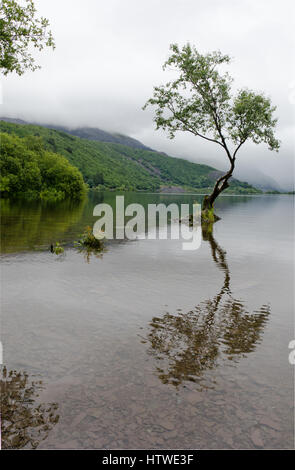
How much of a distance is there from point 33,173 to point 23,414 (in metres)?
110

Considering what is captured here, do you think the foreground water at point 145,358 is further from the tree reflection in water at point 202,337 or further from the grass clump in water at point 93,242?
the grass clump in water at point 93,242

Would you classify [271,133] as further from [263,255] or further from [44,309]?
[44,309]

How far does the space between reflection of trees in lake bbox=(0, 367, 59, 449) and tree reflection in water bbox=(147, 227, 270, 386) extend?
2.56m

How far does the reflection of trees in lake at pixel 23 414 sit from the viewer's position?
5.37 metres

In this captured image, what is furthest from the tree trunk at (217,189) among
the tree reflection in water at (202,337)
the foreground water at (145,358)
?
the tree reflection in water at (202,337)

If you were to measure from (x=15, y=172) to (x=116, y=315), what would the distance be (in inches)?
4122

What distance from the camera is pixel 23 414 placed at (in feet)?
19.4

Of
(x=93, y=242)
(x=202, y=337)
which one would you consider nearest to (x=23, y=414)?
(x=202, y=337)

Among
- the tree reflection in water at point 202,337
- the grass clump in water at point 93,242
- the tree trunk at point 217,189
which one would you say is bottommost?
the tree reflection in water at point 202,337

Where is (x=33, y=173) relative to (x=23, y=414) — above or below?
above

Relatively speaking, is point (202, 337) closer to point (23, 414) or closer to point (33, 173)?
point (23, 414)

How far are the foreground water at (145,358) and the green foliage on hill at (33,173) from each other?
9565 cm

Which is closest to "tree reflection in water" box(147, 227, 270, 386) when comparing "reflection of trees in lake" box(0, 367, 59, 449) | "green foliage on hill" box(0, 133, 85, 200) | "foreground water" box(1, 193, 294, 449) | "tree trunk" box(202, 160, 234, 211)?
"foreground water" box(1, 193, 294, 449)

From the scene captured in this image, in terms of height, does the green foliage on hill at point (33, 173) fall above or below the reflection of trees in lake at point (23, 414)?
Result: above
